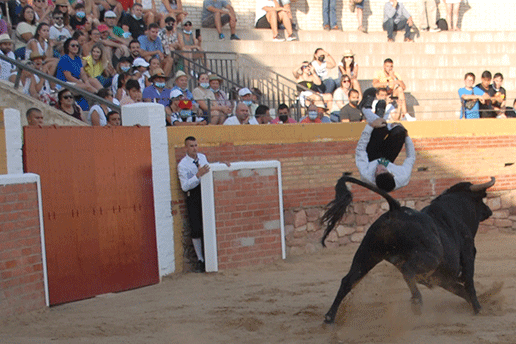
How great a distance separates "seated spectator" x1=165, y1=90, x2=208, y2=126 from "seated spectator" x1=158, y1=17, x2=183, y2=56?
10.3 ft

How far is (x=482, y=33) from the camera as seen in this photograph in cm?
1845

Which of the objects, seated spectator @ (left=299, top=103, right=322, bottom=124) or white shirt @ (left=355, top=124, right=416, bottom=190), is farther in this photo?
seated spectator @ (left=299, top=103, right=322, bottom=124)

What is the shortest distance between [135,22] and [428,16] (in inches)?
352

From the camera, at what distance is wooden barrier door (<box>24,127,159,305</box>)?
23.8 ft

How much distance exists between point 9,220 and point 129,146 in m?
1.94

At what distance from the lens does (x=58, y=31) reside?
36.4 feet

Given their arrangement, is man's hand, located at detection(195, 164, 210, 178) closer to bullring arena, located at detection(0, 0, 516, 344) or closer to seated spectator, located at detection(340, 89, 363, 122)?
bullring arena, located at detection(0, 0, 516, 344)

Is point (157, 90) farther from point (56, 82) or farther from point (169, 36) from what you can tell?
point (169, 36)

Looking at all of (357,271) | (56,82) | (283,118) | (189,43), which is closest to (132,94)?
(56,82)

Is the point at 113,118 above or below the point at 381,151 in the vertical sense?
above

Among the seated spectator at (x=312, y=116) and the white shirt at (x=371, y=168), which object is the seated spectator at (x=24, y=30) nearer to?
the seated spectator at (x=312, y=116)

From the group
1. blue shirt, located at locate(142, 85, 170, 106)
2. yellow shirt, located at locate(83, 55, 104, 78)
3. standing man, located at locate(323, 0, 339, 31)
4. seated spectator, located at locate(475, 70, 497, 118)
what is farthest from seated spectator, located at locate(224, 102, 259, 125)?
standing man, located at locate(323, 0, 339, 31)

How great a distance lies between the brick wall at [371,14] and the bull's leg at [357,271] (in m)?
10.9

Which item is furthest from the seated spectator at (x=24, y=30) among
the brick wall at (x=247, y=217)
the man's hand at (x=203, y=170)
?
the brick wall at (x=247, y=217)
